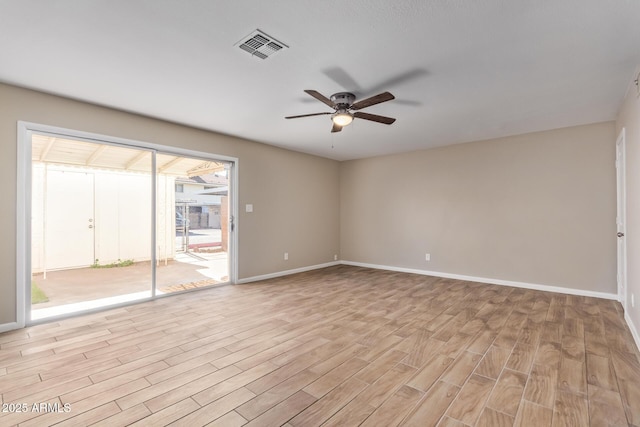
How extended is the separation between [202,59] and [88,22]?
2.53ft

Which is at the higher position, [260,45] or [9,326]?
[260,45]

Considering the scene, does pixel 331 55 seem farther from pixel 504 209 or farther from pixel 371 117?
pixel 504 209

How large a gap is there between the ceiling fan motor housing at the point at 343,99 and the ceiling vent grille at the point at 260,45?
3.01 feet

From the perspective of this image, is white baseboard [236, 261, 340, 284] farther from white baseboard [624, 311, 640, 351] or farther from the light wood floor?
white baseboard [624, 311, 640, 351]

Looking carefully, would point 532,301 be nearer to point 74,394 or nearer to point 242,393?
point 242,393

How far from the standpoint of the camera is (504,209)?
Answer: 4906 millimetres

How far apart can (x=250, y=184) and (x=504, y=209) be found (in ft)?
14.6

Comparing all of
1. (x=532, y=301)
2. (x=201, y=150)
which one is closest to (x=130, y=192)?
(x=201, y=150)

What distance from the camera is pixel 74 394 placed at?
1.92 meters

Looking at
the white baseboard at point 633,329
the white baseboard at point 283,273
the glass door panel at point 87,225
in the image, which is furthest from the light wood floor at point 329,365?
the white baseboard at point 283,273

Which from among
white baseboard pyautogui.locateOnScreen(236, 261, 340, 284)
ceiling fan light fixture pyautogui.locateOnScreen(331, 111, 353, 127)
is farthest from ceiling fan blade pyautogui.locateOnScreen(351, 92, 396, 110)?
white baseboard pyautogui.locateOnScreen(236, 261, 340, 284)

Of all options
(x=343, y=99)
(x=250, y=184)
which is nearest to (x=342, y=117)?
(x=343, y=99)

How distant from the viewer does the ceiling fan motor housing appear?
3087mm

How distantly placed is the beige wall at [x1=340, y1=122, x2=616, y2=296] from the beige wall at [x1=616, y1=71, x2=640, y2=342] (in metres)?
1.10
